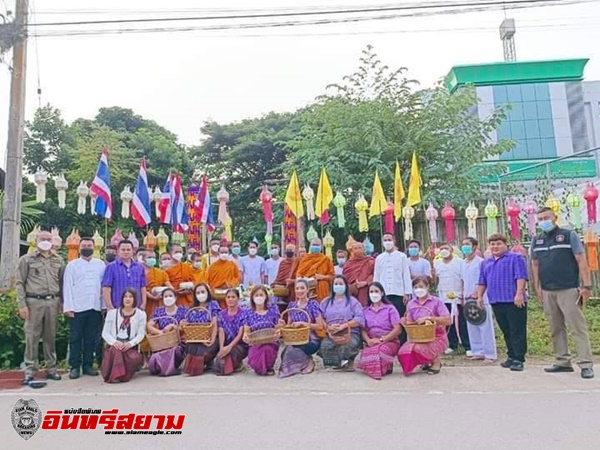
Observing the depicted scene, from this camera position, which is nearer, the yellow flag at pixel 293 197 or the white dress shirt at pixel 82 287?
the white dress shirt at pixel 82 287

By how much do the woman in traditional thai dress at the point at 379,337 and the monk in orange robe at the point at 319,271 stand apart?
1.49 meters

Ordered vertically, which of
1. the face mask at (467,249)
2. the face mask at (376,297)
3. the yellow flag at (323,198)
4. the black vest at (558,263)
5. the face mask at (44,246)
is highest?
the yellow flag at (323,198)

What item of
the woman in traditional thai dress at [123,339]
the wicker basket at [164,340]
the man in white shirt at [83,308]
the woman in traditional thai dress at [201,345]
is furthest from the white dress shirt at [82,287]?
the woman in traditional thai dress at [201,345]

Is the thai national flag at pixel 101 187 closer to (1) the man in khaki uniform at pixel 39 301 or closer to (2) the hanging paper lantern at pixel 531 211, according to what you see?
(1) the man in khaki uniform at pixel 39 301

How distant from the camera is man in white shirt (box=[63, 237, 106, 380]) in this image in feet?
22.1

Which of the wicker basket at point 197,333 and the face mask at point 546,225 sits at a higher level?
the face mask at point 546,225

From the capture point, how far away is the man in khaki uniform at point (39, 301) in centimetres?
646

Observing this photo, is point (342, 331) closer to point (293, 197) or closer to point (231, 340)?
point (231, 340)

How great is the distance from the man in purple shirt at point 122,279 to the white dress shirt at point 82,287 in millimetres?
103

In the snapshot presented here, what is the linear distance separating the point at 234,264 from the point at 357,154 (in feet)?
17.1

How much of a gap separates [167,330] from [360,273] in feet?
9.82

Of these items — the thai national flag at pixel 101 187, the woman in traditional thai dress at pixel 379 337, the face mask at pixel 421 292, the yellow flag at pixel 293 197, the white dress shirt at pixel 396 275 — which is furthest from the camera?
the yellow flag at pixel 293 197

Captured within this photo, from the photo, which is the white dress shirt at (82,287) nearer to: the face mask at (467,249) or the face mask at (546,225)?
the face mask at (467,249)

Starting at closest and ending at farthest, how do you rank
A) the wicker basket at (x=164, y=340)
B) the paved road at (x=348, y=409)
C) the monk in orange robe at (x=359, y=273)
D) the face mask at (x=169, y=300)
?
1. the paved road at (x=348, y=409)
2. the wicker basket at (x=164, y=340)
3. the face mask at (x=169, y=300)
4. the monk in orange robe at (x=359, y=273)
